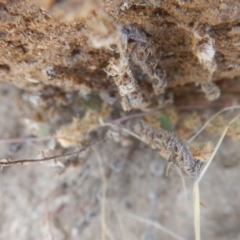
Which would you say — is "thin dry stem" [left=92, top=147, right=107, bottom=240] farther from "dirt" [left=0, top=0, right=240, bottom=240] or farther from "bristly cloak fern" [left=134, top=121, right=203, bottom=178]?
"bristly cloak fern" [left=134, top=121, right=203, bottom=178]

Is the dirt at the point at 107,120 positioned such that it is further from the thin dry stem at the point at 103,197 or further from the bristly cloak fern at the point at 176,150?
the bristly cloak fern at the point at 176,150

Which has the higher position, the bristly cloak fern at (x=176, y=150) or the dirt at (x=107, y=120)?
Result: the dirt at (x=107, y=120)

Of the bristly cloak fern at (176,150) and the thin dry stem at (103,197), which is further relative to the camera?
the thin dry stem at (103,197)

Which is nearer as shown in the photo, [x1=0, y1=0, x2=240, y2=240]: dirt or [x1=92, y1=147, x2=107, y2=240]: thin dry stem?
[x1=0, y1=0, x2=240, y2=240]: dirt

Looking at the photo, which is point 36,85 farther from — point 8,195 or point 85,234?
point 85,234

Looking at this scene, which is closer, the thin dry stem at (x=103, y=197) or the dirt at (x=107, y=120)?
the dirt at (x=107, y=120)

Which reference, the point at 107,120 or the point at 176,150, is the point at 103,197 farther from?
the point at 176,150

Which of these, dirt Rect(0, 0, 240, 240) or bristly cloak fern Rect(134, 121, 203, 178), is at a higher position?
dirt Rect(0, 0, 240, 240)

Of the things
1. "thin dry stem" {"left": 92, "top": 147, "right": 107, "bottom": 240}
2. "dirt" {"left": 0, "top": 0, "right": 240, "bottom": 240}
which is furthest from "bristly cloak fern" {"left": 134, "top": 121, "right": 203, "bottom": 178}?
"thin dry stem" {"left": 92, "top": 147, "right": 107, "bottom": 240}

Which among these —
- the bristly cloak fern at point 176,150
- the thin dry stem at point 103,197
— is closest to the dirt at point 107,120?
the thin dry stem at point 103,197
